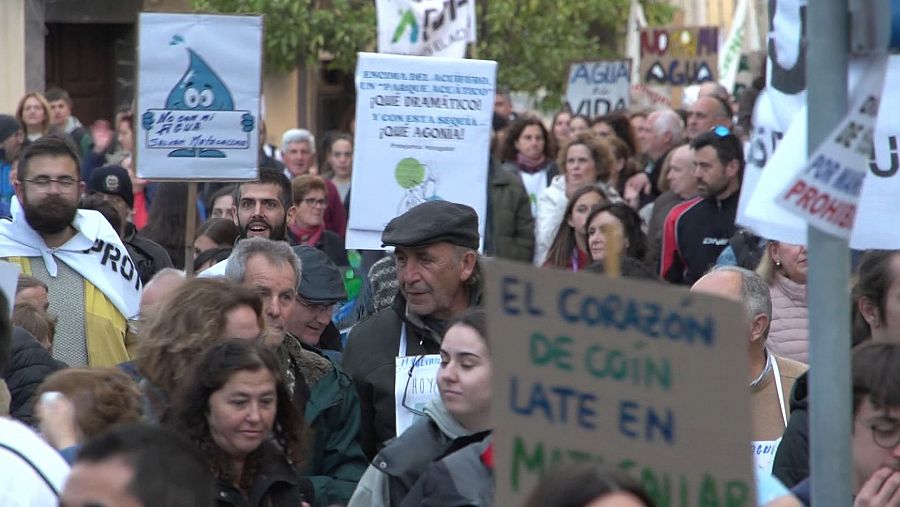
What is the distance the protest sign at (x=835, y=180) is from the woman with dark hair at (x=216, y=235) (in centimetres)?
569

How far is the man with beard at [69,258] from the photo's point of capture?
7.43 meters

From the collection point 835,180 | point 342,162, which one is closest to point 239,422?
point 835,180

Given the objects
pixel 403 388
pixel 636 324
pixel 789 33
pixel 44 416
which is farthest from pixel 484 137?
pixel 636 324

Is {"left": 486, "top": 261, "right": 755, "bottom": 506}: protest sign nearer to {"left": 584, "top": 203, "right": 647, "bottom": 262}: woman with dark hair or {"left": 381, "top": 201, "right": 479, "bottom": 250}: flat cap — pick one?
{"left": 381, "top": 201, "right": 479, "bottom": 250}: flat cap

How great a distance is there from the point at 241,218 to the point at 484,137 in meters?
1.25

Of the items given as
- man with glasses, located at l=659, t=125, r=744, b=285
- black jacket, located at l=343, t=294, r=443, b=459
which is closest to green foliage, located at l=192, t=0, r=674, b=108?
man with glasses, located at l=659, t=125, r=744, b=285

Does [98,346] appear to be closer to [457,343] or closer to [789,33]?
[457,343]

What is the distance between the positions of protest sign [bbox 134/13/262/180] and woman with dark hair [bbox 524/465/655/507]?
18.2ft

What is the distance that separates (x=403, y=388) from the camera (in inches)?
230

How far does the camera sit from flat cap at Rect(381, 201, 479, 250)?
6250mm

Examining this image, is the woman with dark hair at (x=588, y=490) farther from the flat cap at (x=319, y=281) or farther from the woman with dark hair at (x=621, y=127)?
the woman with dark hair at (x=621, y=127)

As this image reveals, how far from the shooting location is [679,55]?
21266mm

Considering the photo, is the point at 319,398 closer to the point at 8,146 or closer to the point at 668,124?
the point at 8,146

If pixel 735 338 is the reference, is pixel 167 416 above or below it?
below
